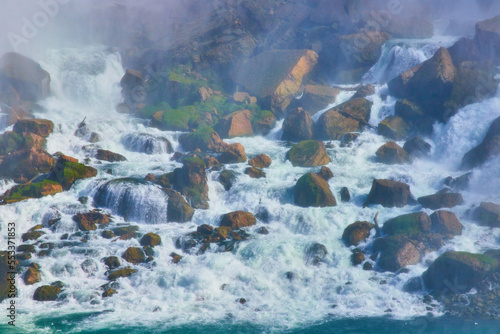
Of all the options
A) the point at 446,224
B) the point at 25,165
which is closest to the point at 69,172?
the point at 25,165

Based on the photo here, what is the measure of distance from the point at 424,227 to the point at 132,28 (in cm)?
3829

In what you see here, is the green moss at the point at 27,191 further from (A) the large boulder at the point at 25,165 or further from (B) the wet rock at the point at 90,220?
(B) the wet rock at the point at 90,220

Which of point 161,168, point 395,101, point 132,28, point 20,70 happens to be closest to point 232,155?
point 161,168

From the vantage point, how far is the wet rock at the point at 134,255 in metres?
17.1

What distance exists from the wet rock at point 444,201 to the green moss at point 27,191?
19.0 meters

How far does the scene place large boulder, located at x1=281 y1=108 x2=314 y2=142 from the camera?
29.5 metres

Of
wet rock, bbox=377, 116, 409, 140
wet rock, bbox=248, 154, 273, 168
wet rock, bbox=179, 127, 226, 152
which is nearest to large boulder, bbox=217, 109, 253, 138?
wet rock, bbox=179, 127, 226, 152

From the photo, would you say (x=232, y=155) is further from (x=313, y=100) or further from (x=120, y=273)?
(x=120, y=273)

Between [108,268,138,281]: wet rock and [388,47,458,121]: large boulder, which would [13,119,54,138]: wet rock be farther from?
[388,47,458,121]: large boulder

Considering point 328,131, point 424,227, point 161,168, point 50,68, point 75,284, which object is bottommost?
point 75,284

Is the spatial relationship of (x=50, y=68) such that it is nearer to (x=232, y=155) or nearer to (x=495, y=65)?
(x=232, y=155)

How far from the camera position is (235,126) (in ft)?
99.6

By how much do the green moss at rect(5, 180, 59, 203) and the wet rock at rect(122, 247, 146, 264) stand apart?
7013 mm

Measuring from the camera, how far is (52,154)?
1014 inches
